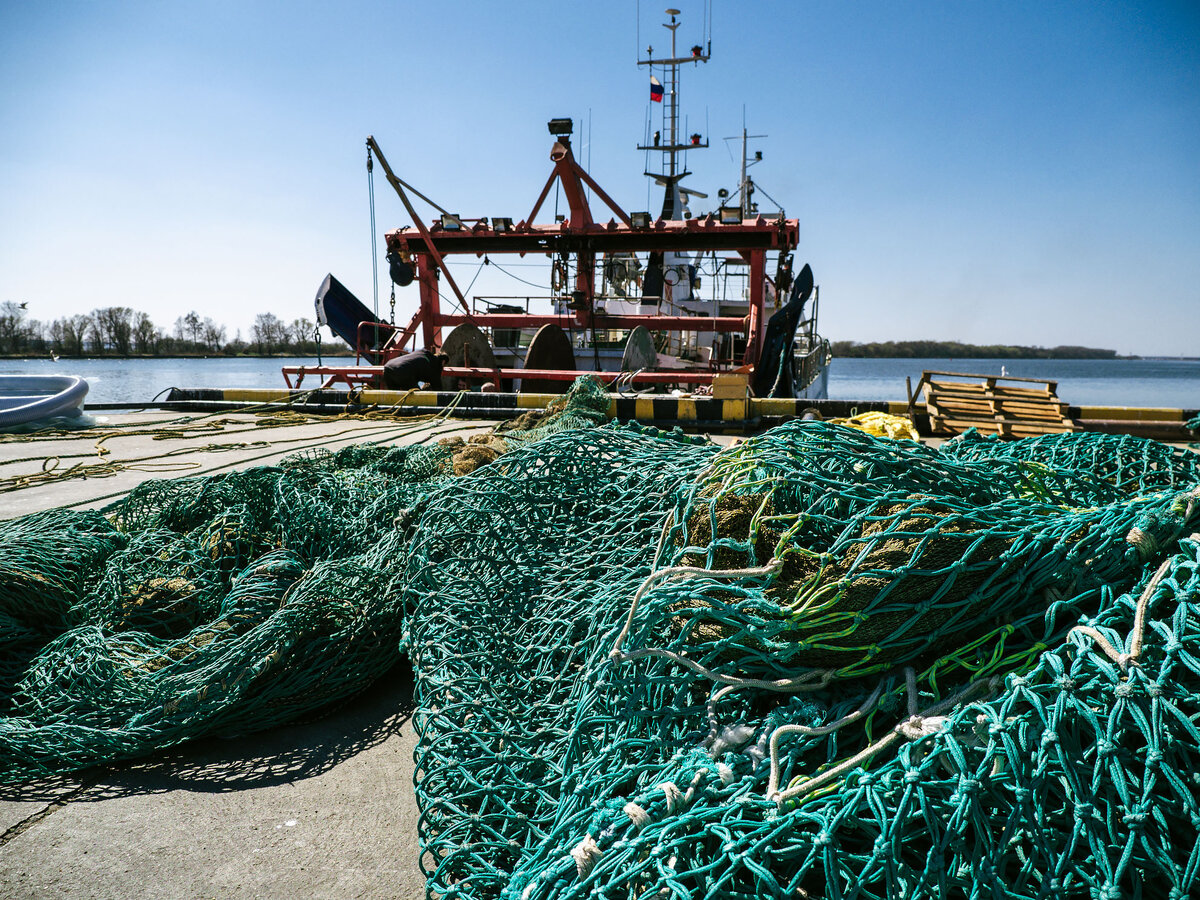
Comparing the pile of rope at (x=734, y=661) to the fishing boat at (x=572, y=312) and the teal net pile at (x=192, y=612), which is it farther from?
the fishing boat at (x=572, y=312)

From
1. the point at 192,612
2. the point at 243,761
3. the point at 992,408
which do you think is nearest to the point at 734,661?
the point at 243,761

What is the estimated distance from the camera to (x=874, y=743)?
157 cm

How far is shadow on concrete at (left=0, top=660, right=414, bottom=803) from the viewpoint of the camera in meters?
2.34

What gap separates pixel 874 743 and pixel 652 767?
18.9 inches

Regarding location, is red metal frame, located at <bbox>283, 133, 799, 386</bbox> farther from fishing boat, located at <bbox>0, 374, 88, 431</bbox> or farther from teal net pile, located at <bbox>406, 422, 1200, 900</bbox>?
teal net pile, located at <bbox>406, 422, 1200, 900</bbox>

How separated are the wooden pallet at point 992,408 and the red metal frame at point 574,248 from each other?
416cm

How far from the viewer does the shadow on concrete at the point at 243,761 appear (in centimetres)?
234

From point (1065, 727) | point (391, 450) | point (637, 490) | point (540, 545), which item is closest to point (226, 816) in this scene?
point (540, 545)

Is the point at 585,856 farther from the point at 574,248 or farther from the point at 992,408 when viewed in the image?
the point at 574,248

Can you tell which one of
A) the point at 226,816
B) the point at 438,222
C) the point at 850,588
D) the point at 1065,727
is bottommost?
the point at 226,816

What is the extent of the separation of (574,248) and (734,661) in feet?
41.3

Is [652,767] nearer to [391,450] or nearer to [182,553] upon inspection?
[182,553]

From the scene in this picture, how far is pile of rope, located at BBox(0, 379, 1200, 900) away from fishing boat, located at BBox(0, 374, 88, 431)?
7318 millimetres

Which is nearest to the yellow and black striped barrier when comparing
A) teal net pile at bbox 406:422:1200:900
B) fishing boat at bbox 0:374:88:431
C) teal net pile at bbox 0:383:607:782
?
fishing boat at bbox 0:374:88:431
